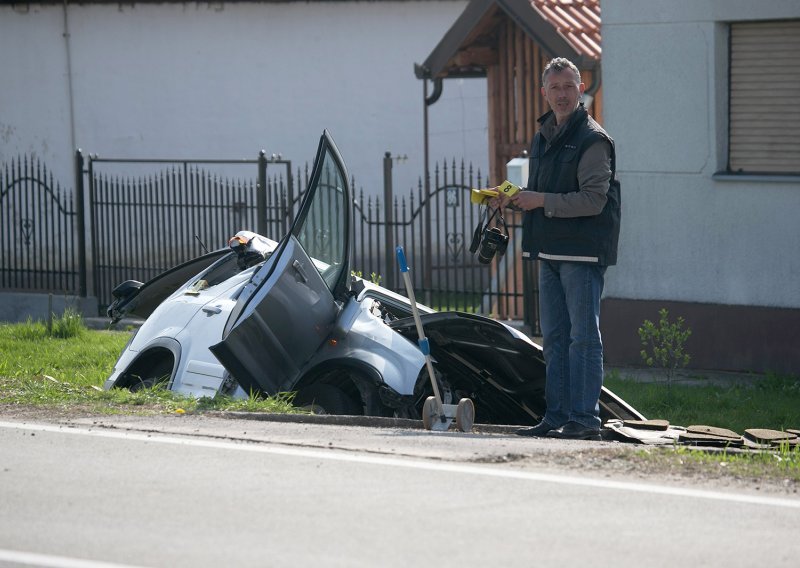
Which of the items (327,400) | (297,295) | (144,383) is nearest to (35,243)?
(144,383)

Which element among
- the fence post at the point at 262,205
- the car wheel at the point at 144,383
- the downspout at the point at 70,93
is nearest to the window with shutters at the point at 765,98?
the car wheel at the point at 144,383

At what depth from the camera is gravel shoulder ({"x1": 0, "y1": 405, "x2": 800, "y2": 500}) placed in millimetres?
6484

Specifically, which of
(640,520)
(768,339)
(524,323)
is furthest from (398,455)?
(524,323)

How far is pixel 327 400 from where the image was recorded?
28.8 feet

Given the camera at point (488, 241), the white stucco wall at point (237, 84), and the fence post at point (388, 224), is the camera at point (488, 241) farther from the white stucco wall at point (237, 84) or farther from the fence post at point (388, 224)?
the white stucco wall at point (237, 84)

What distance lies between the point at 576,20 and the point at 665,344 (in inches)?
180

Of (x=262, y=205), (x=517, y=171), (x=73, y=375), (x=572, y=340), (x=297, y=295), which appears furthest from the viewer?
(x=262, y=205)

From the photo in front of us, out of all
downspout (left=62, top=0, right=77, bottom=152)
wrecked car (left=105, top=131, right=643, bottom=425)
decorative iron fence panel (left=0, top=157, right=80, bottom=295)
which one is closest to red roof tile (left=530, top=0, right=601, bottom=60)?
wrecked car (left=105, top=131, right=643, bottom=425)

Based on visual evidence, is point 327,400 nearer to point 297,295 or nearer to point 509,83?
point 297,295

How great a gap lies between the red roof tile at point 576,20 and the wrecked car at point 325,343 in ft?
A: 18.3

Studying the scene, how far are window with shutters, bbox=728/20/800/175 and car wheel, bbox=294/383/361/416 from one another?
460 centimetres

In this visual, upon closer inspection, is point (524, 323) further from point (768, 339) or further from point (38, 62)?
point (38, 62)

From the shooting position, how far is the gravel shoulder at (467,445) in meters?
6.48

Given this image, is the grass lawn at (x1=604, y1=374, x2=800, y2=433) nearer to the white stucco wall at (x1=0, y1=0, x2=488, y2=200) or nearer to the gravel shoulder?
Result: the gravel shoulder
